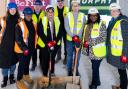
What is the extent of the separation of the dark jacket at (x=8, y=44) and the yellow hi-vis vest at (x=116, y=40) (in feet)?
5.34

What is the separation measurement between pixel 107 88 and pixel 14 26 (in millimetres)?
1924

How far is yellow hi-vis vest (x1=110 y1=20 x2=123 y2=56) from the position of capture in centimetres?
496

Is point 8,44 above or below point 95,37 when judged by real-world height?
below

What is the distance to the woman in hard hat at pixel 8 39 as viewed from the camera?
5.30m

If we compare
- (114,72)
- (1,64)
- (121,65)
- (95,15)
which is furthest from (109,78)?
(1,64)

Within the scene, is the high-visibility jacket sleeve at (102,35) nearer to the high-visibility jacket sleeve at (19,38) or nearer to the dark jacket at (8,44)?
the high-visibility jacket sleeve at (19,38)

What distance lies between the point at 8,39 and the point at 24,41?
0.93 ft

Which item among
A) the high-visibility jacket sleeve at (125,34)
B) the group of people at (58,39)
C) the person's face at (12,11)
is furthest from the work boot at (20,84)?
the high-visibility jacket sleeve at (125,34)

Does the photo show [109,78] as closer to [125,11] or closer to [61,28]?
[61,28]

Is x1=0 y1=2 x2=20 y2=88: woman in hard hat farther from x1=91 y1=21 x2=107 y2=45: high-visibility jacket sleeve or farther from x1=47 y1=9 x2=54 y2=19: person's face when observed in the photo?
x1=91 y1=21 x2=107 y2=45: high-visibility jacket sleeve

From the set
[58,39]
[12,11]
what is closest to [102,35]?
[58,39]

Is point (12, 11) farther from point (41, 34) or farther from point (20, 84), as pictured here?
point (20, 84)

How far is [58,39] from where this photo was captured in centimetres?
562

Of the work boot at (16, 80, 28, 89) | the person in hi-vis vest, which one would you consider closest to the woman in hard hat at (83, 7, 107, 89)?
the person in hi-vis vest
